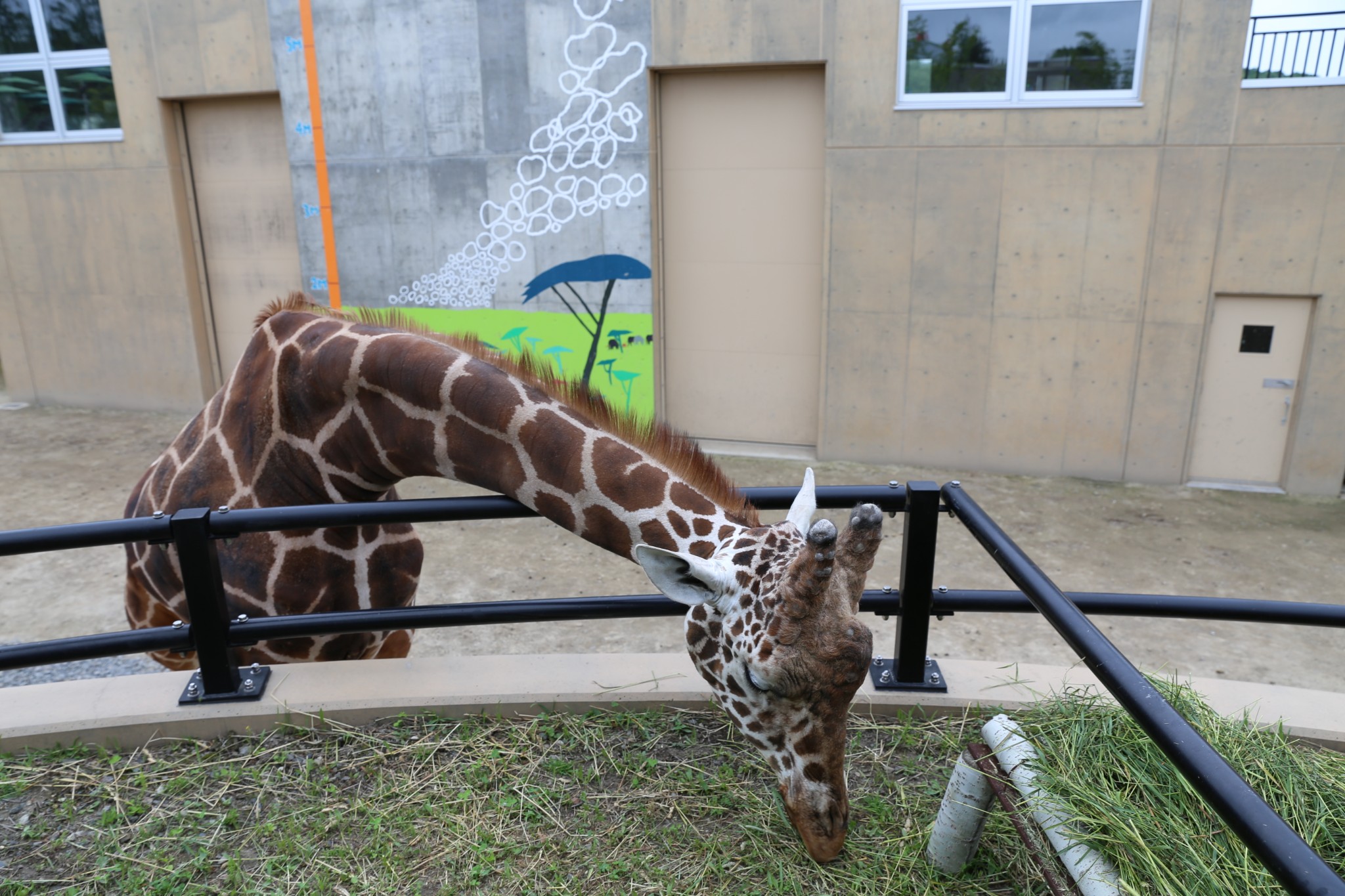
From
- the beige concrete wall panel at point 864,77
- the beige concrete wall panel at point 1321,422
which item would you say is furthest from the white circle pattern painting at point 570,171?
the beige concrete wall panel at point 1321,422

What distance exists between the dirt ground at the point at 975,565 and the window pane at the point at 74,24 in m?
4.95

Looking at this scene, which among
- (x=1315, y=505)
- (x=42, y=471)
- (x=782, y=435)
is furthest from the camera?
(x=782, y=435)

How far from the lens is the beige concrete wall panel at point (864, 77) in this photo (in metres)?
8.23

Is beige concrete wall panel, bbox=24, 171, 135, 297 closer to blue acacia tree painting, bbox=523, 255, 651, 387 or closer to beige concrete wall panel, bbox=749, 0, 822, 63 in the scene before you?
blue acacia tree painting, bbox=523, 255, 651, 387

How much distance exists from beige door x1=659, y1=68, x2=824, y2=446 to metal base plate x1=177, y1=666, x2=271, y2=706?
279 inches

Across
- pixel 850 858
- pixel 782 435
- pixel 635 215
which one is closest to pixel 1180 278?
pixel 782 435

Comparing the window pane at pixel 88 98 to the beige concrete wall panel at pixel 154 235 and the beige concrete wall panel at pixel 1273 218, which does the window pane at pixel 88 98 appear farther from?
the beige concrete wall panel at pixel 1273 218

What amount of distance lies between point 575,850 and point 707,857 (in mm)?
354

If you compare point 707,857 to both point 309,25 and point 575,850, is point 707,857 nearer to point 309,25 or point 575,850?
point 575,850

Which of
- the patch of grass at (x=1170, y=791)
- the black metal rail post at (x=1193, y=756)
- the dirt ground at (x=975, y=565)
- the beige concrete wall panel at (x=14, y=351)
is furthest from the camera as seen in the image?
the beige concrete wall panel at (x=14, y=351)

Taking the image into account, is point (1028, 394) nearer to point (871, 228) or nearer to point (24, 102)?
point (871, 228)

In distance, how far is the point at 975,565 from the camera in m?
6.59

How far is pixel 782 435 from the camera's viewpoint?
973cm

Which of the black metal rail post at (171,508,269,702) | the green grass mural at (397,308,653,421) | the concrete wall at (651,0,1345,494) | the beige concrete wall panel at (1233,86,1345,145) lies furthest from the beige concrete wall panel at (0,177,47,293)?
the beige concrete wall panel at (1233,86,1345,145)
